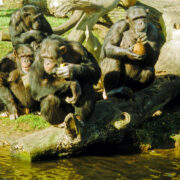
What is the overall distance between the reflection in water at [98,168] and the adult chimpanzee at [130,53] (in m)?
1.16

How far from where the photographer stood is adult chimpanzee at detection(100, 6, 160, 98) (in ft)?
17.6

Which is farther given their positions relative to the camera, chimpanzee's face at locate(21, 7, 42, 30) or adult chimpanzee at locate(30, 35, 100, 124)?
chimpanzee's face at locate(21, 7, 42, 30)

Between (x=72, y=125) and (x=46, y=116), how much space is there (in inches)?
26.9

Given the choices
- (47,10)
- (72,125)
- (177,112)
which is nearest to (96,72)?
(72,125)

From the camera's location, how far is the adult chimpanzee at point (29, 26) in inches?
274

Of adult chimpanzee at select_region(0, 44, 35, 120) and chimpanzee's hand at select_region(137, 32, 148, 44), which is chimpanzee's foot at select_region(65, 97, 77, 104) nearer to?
chimpanzee's hand at select_region(137, 32, 148, 44)

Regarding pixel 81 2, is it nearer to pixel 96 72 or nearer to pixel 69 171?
pixel 96 72

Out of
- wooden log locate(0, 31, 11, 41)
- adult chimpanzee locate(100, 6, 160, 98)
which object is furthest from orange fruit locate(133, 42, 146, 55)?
wooden log locate(0, 31, 11, 41)

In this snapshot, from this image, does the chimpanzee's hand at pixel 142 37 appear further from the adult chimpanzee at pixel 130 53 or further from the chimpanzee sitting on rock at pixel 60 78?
the chimpanzee sitting on rock at pixel 60 78

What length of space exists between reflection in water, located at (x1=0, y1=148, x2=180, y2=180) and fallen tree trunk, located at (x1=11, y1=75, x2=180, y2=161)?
0.46 ft

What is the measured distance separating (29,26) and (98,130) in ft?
10.6

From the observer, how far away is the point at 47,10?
42.7 ft

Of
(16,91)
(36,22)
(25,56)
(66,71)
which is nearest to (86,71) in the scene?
(66,71)

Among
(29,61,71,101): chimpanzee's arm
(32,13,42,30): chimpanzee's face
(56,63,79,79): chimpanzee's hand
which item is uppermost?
(32,13,42,30): chimpanzee's face
